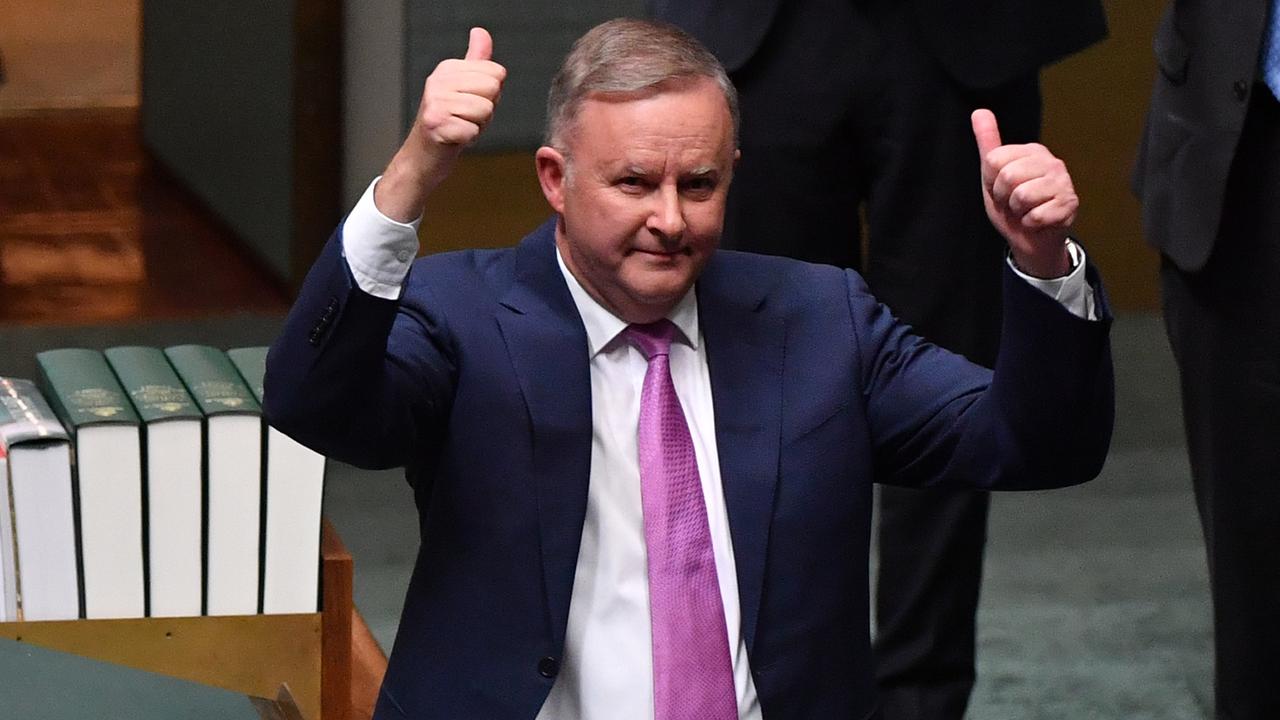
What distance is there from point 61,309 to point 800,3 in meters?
2.76

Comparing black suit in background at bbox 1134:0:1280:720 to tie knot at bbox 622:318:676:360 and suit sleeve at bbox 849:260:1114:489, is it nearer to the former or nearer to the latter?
suit sleeve at bbox 849:260:1114:489

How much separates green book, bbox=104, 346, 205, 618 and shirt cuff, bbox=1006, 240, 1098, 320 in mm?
796

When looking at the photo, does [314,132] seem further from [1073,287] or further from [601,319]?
[1073,287]

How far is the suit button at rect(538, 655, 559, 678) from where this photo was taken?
1899 millimetres

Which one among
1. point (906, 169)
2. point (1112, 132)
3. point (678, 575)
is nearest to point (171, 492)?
point (678, 575)

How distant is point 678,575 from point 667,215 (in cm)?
32

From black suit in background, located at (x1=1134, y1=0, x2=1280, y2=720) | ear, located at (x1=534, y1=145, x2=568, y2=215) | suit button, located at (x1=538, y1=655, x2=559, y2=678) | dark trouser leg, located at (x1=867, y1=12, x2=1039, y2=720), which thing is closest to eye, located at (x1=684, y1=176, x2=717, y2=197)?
ear, located at (x1=534, y1=145, x2=568, y2=215)

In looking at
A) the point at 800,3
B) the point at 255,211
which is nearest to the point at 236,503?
the point at 800,3

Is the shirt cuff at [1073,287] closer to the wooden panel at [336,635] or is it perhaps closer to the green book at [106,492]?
the wooden panel at [336,635]

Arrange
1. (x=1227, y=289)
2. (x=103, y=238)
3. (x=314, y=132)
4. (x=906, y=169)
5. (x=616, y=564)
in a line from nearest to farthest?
(x=616, y=564) → (x=1227, y=289) → (x=906, y=169) → (x=314, y=132) → (x=103, y=238)

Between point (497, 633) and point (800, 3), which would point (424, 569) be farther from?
point (800, 3)

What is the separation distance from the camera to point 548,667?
190 centimetres

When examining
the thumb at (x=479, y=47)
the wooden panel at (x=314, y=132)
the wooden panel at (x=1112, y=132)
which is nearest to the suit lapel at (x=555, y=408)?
the thumb at (x=479, y=47)

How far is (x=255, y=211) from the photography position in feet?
18.0
